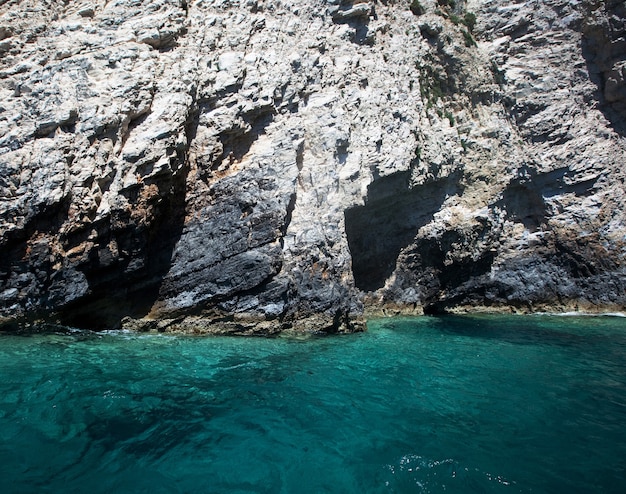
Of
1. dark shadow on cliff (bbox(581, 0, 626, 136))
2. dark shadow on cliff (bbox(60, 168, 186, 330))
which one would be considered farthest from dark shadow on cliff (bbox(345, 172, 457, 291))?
dark shadow on cliff (bbox(581, 0, 626, 136))

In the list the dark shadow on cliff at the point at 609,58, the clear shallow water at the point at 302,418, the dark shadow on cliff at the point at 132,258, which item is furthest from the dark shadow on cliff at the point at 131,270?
the dark shadow on cliff at the point at 609,58

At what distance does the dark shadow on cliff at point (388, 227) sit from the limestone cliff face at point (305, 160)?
72 mm

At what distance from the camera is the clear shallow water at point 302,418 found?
4.64 m

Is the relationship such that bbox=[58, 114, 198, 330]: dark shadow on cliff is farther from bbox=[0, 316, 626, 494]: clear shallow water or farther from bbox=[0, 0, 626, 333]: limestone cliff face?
bbox=[0, 316, 626, 494]: clear shallow water

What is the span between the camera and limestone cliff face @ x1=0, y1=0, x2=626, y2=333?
11.1 metres

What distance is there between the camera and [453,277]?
1825 cm

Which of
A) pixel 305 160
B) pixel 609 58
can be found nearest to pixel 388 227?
pixel 305 160

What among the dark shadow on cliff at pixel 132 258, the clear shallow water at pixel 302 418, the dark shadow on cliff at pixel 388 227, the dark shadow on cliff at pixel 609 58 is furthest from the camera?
the dark shadow on cliff at pixel 609 58

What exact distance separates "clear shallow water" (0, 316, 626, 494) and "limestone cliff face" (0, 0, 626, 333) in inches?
95.8

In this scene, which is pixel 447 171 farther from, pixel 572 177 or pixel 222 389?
pixel 222 389

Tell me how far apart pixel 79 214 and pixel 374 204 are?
34.1ft

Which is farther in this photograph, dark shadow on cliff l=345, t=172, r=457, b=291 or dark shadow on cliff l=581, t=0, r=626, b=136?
dark shadow on cliff l=581, t=0, r=626, b=136

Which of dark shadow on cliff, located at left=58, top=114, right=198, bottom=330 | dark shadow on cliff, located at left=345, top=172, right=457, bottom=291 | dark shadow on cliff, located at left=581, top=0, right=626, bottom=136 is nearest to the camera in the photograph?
dark shadow on cliff, located at left=58, top=114, right=198, bottom=330

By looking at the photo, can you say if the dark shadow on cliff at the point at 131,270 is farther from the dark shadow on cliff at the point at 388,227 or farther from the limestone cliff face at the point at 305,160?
the dark shadow on cliff at the point at 388,227
